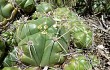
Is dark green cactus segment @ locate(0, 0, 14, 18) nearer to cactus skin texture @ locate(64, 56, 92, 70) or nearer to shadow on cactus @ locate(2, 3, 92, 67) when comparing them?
shadow on cactus @ locate(2, 3, 92, 67)

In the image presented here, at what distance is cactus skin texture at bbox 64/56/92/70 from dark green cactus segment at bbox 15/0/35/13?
0.76 meters

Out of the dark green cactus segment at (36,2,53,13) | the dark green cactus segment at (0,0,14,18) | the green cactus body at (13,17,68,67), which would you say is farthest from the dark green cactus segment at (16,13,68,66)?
the dark green cactus segment at (36,2,53,13)

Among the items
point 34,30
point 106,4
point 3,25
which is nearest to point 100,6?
point 106,4

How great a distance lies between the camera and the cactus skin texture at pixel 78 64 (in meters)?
2.16

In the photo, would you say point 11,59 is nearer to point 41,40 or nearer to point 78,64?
point 41,40

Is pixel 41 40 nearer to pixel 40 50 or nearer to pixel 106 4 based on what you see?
pixel 40 50

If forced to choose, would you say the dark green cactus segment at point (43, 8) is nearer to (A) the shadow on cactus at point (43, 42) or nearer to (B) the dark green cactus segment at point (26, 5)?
(B) the dark green cactus segment at point (26, 5)

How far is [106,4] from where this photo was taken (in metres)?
3.77

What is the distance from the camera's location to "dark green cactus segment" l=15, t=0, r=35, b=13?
2647 millimetres

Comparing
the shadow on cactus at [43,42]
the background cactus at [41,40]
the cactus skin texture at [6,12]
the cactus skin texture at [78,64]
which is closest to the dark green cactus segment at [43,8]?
the background cactus at [41,40]

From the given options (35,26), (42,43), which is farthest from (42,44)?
(35,26)

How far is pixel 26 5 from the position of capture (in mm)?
2699

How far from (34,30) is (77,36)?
442 millimetres

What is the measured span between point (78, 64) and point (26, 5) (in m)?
0.84
